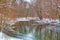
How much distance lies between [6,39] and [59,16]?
0.54 meters

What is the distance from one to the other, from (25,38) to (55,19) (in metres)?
0.33

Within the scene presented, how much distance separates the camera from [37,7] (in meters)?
1.43

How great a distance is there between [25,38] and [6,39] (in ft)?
0.58

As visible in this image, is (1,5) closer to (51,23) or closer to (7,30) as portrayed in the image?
(7,30)

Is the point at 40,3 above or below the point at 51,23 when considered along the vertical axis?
above

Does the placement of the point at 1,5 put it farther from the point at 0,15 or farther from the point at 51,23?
the point at 51,23

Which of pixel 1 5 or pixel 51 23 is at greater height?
pixel 1 5

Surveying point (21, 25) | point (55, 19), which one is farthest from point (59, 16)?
point (21, 25)

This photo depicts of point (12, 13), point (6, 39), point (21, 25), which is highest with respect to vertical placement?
point (12, 13)

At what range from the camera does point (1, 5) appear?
4.78ft

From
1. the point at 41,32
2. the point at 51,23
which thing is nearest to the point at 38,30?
the point at 41,32

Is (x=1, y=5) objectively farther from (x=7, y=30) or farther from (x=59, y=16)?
(x=59, y=16)

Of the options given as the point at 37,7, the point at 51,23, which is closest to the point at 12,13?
the point at 37,7

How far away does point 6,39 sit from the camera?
4.47 ft
